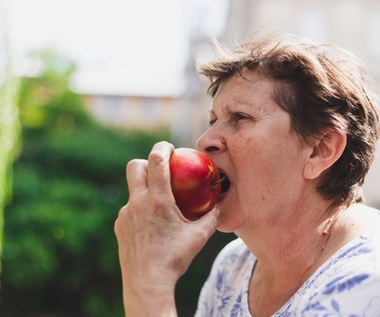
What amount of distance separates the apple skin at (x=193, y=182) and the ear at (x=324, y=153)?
29 centimetres

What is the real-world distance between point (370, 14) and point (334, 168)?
16.6 meters

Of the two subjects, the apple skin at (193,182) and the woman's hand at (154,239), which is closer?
the woman's hand at (154,239)

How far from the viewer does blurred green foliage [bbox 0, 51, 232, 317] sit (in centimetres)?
1145

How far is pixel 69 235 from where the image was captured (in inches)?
460

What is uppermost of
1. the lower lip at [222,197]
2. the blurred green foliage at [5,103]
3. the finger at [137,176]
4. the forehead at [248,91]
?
the forehead at [248,91]

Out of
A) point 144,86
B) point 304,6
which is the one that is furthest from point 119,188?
point 144,86

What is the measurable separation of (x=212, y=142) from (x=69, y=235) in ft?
33.4

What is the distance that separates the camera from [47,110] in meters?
16.3

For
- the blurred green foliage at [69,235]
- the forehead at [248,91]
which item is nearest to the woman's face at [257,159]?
the forehead at [248,91]

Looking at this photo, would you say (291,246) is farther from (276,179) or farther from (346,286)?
(346,286)

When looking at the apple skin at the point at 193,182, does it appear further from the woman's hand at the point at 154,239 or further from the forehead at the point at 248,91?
the forehead at the point at 248,91

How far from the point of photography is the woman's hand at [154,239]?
5.25ft

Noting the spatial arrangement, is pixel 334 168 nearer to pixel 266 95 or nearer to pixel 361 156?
pixel 361 156

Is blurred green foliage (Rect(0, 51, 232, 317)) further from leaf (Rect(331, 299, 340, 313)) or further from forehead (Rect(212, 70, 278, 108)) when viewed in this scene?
leaf (Rect(331, 299, 340, 313))
